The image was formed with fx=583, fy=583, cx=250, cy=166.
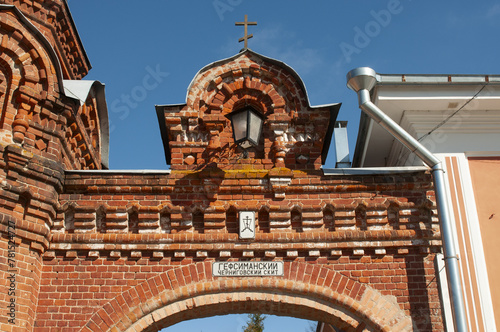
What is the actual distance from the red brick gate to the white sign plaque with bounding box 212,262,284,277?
6cm

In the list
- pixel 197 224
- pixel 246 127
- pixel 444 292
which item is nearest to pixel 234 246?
pixel 197 224

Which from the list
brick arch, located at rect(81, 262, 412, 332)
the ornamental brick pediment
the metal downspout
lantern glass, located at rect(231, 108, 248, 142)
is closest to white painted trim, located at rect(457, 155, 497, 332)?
the metal downspout

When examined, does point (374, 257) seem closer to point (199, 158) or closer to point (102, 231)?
point (199, 158)

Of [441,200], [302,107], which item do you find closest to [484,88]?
[441,200]

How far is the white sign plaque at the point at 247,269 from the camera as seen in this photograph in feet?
22.4

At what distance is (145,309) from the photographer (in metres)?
6.59

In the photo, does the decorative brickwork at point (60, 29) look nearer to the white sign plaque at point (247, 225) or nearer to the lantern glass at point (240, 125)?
the lantern glass at point (240, 125)

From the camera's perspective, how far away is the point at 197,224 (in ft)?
23.6

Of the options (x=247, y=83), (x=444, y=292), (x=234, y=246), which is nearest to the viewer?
(x=444, y=292)

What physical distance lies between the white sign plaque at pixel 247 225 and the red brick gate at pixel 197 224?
6cm

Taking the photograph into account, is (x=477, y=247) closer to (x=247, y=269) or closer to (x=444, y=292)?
(x=444, y=292)

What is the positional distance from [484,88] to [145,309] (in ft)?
16.9

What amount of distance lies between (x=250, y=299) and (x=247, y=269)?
35cm

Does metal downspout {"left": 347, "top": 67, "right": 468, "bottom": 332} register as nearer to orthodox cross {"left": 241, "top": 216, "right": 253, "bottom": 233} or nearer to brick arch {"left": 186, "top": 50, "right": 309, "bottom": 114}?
brick arch {"left": 186, "top": 50, "right": 309, "bottom": 114}
